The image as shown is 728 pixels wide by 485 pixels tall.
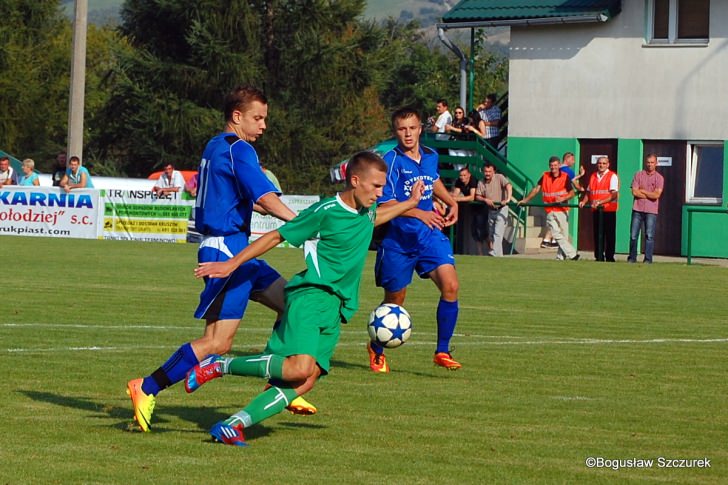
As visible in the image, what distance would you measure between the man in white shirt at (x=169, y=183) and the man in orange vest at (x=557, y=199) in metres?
7.74

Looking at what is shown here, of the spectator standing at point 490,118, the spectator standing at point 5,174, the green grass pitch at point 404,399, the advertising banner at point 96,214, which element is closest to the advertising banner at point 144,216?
the advertising banner at point 96,214

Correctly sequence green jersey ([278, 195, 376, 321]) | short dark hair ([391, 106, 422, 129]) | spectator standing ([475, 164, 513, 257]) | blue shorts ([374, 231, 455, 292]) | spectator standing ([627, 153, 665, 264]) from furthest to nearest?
spectator standing ([475, 164, 513, 257]) < spectator standing ([627, 153, 665, 264]) < blue shorts ([374, 231, 455, 292]) < short dark hair ([391, 106, 422, 129]) < green jersey ([278, 195, 376, 321])

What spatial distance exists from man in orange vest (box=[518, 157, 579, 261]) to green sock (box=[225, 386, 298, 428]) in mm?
21470

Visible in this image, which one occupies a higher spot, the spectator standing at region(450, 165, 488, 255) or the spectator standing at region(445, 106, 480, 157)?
the spectator standing at region(445, 106, 480, 157)

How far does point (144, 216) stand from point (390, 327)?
22273 millimetres

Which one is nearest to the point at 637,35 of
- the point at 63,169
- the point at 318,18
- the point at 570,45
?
the point at 570,45

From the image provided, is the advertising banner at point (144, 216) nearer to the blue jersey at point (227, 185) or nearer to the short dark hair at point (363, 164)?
the blue jersey at point (227, 185)

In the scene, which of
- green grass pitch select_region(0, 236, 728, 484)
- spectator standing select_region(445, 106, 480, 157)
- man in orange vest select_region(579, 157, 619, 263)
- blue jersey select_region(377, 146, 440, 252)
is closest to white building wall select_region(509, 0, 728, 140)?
spectator standing select_region(445, 106, 480, 157)

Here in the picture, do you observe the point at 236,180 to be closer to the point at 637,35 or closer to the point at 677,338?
the point at 677,338

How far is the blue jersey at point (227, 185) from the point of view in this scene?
8.31 meters

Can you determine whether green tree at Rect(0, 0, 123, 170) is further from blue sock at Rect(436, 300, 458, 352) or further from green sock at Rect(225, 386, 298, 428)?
green sock at Rect(225, 386, 298, 428)

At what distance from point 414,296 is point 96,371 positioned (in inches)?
364

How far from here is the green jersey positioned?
795 cm

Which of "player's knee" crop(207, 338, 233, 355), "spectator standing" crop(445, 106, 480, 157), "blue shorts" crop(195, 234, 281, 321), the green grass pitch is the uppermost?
"spectator standing" crop(445, 106, 480, 157)
